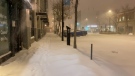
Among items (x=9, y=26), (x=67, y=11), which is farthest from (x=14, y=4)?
(x=67, y=11)

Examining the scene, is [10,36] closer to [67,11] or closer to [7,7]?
[7,7]

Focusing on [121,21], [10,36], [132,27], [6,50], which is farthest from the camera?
[121,21]

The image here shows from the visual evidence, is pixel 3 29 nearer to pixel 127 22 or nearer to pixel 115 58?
pixel 115 58

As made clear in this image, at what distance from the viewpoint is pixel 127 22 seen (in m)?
68.9

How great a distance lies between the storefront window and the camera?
10330 millimetres

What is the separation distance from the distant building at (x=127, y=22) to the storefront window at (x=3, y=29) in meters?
58.8

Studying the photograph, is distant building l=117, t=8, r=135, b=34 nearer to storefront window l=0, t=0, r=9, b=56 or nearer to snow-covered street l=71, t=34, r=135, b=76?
snow-covered street l=71, t=34, r=135, b=76

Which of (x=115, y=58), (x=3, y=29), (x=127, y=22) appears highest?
(x=127, y=22)

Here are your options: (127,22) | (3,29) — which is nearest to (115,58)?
(3,29)

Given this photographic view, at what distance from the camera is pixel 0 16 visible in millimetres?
10156

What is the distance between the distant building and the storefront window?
5878 centimetres

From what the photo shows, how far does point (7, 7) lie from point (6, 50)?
2460mm

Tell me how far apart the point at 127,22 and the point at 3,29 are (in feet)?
207

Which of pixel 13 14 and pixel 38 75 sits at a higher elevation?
pixel 13 14
